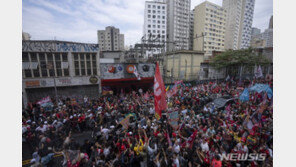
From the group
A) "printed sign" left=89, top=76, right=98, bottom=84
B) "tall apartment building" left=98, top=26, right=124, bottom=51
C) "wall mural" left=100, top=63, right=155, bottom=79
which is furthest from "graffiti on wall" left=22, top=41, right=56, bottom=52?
"tall apartment building" left=98, top=26, right=124, bottom=51

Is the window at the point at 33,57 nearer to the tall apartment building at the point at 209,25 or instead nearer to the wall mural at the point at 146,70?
the wall mural at the point at 146,70

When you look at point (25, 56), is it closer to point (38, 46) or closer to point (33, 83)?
point (38, 46)

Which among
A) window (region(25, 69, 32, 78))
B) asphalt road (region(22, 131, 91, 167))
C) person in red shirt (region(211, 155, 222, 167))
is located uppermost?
window (region(25, 69, 32, 78))

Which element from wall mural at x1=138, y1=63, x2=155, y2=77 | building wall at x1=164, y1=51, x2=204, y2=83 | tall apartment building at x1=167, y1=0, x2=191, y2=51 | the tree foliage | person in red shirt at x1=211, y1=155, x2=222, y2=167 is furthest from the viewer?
tall apartment building at x1=167, y1=0, x2=191, y2=51

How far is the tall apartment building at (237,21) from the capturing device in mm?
67500

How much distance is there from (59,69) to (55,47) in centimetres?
249

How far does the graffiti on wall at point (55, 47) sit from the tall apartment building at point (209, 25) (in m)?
47.3

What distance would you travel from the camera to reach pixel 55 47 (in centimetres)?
1512

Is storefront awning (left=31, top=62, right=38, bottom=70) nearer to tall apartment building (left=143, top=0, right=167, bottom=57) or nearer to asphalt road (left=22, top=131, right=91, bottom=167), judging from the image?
asphalt road (left=22, top=131, right=91, bottom=167)

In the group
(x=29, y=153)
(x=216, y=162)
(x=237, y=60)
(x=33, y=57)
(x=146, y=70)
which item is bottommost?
(x=29, y=153)

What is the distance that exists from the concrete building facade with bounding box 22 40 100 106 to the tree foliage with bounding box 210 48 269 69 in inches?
869

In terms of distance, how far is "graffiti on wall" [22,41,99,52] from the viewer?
14.2 m

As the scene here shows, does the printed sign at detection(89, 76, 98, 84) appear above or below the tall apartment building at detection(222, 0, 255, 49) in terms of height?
below

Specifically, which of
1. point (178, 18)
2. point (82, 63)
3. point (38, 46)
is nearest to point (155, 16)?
point (178, 18)
